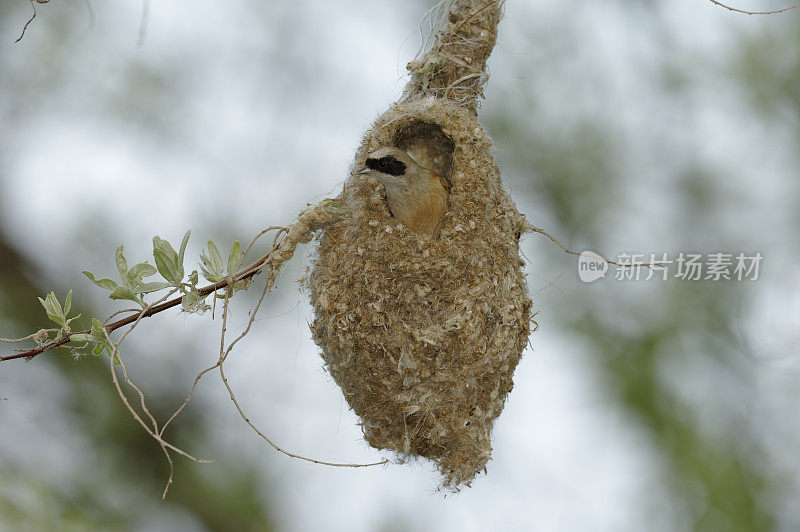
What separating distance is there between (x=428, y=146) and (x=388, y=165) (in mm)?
663

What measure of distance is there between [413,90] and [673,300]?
185 centimetres

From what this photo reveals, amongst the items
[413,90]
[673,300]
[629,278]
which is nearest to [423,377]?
[413,90]

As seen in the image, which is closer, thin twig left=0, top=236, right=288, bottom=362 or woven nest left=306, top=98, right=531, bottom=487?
thin twig left=0, top=236, right=288, bottom=362

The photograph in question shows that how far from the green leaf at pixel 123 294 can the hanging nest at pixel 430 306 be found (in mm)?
568

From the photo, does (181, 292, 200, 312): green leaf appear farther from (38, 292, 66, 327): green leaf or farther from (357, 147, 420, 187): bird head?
(357, 147, 420, 187): bird head

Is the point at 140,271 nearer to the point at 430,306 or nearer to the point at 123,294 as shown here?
the point at 123,294

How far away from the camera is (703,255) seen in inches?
142

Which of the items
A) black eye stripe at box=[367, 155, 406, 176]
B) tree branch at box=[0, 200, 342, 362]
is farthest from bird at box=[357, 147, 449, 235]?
tree branch at box=[0, 200, 342, 362]

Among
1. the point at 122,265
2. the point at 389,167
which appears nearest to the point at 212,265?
the point at 122,265

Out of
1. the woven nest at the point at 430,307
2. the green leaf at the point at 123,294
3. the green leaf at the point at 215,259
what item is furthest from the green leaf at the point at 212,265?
→ the woven nest at the point at 430,307

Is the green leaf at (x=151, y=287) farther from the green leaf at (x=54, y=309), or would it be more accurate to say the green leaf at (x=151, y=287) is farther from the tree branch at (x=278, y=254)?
the green leaf at (x=54, y=309)

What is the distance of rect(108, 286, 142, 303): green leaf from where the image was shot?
6.17ft

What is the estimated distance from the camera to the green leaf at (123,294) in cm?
188

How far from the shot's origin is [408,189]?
88.7 inches
